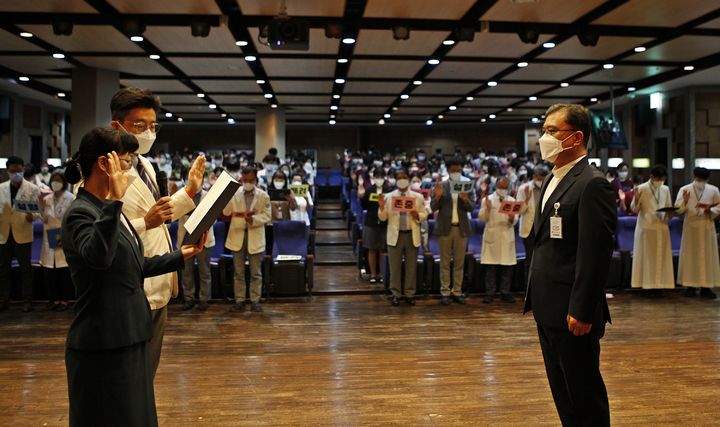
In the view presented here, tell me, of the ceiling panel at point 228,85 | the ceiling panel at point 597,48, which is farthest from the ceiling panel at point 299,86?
the ceiling panel at point 597,48

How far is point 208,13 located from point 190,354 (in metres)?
4.44

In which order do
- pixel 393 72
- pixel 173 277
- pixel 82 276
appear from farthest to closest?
pixel 393 72
pixel 173 277
pixel 82 276

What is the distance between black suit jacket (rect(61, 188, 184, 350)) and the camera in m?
1.70

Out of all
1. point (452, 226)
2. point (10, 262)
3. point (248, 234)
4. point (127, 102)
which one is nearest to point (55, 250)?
point (10, 262)

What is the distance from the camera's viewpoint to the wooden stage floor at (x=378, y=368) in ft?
11.2

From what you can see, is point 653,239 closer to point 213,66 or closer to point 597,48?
point 597,48

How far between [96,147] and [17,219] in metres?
5.58

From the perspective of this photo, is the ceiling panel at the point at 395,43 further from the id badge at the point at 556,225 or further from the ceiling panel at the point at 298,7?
the id badge at the point at 556,225

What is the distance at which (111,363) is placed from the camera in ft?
5.91

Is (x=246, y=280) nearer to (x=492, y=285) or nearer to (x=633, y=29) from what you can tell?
(x=492, y=285)

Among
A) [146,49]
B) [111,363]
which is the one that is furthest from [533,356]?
[146,49]

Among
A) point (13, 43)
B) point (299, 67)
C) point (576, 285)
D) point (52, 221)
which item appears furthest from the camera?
point (299, 67)

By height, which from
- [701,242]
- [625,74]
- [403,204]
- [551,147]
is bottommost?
[701,242]

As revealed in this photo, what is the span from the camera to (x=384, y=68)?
10.8 m
